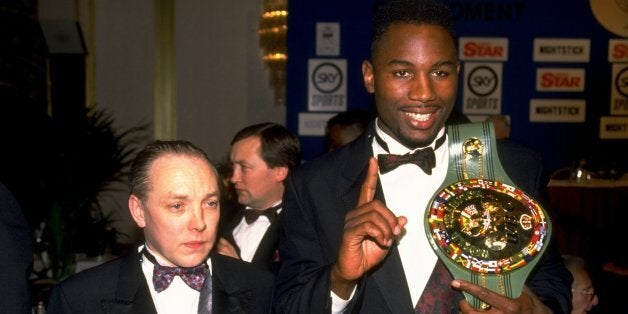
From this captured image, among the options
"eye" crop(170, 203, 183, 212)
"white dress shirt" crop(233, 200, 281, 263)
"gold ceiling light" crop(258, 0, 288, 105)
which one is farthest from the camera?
"gold ceiling light" crop(258, 0, 288, 105)

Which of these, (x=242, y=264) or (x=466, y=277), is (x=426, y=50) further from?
(x=242, y=264)

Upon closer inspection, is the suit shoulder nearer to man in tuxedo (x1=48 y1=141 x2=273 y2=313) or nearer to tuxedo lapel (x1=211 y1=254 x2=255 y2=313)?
man in tuxedo (x1=48 y1=141 x2=273 y2=313)

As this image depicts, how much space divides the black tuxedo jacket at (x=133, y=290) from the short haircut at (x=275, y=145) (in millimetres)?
1361

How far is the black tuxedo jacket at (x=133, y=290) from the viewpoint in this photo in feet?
6.50

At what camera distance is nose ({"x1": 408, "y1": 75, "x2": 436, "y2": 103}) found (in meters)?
1.81

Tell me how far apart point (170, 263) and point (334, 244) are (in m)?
0.47

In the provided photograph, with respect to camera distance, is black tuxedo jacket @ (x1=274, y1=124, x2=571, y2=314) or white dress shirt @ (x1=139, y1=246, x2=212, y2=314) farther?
white dress shirt @ (x1=139, y1=246, x2=212, y2=314)

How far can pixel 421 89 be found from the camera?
71.3 inches

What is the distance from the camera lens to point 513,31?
8312 millimetres

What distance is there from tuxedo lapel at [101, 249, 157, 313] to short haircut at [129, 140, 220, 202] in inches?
7.5

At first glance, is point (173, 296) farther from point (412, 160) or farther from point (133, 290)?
point (412, 160)

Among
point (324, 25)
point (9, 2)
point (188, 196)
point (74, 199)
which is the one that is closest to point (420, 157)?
point (188, 196)

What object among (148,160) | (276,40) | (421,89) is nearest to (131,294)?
(148,160)

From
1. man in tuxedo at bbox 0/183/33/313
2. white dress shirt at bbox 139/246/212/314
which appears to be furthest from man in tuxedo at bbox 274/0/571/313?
man in tuxedo at bbox 0/183/33/313
